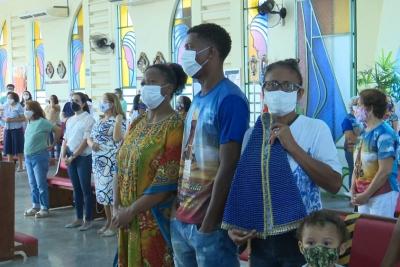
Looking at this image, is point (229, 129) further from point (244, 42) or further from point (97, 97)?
point (97, 97)

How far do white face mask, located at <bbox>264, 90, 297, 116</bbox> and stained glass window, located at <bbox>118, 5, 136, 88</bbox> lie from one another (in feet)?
37.8

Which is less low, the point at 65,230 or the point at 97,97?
the point at 97,97

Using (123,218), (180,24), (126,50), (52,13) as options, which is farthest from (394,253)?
(52,13)

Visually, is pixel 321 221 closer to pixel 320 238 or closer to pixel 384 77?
pixel 320 238

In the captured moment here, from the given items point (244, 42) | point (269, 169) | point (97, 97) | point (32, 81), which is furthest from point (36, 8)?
point (269, 169)

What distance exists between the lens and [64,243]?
248 inches

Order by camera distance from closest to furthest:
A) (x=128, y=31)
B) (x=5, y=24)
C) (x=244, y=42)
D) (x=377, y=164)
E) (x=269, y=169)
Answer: (x=269, y=169), (x=377, y=164), (x=244, y=42), (x=128, y=31), (x=5, y=24)

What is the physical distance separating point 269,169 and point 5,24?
18.1 m

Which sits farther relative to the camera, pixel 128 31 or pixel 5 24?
pixel 5 24

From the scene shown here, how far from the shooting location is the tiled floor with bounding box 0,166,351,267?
18.2 ft

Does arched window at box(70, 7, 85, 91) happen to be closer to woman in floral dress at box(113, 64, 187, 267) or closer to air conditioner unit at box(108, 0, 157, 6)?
air conditioner unit at box(108, 0, 157, 6)

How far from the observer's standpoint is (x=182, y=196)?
2748 millimetres

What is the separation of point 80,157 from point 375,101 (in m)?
3.73

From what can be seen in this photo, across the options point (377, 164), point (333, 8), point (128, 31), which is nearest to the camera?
point (377, 164)
